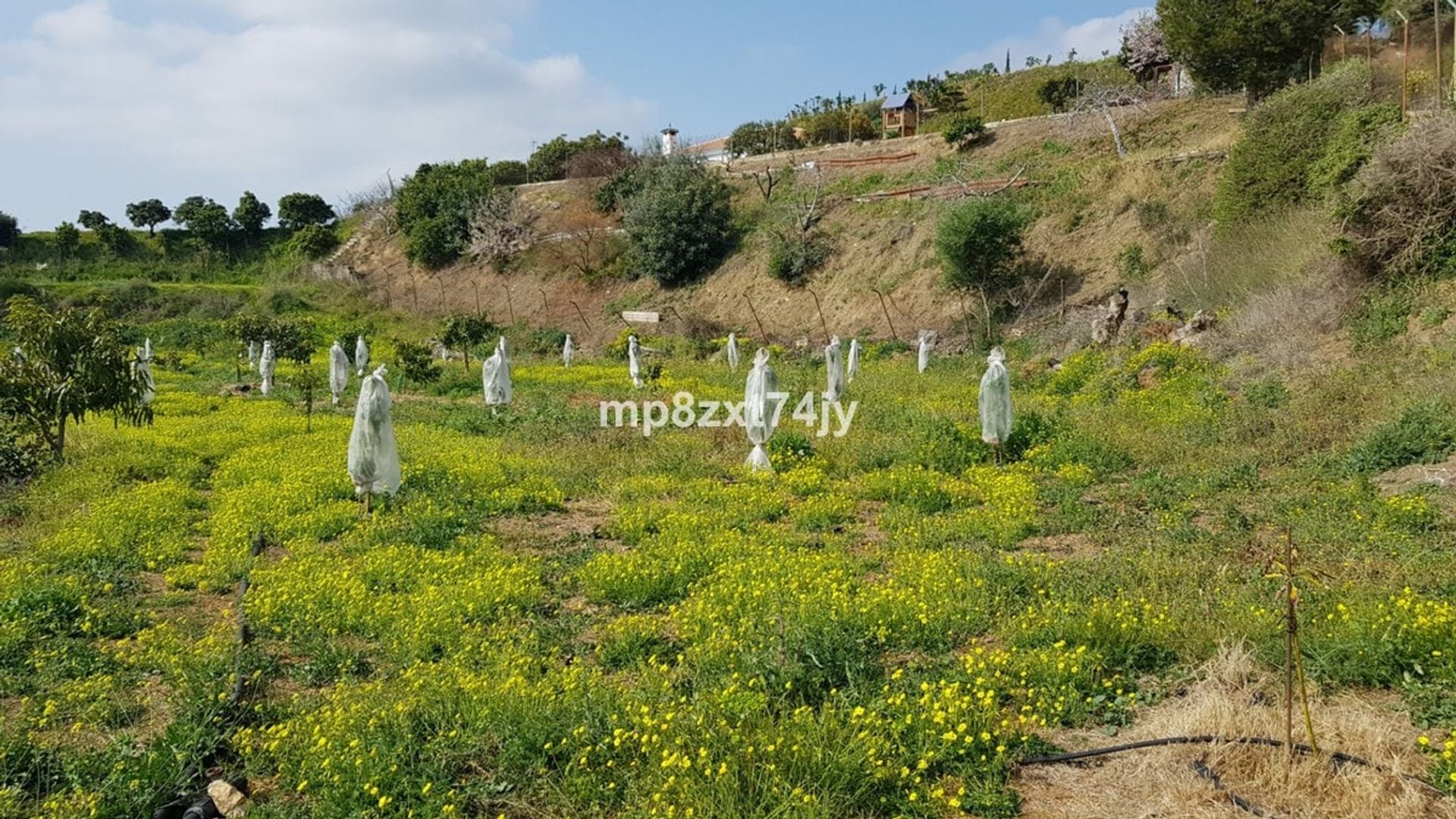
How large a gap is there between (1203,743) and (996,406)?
24.0ft

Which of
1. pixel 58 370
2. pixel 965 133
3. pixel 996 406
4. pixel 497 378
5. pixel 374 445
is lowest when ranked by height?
pixel 996 406

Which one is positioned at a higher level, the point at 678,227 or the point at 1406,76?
the point at 1406,76

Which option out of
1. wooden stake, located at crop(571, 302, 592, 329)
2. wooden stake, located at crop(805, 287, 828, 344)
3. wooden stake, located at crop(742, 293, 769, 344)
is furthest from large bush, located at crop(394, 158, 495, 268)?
wooden stake, located at crop(805, 287, 828, 344)

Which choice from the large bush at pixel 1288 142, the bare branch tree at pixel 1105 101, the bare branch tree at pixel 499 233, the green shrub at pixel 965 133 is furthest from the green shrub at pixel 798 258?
the bare branch tree at pixel 499 233

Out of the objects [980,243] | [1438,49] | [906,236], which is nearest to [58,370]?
[980,243]

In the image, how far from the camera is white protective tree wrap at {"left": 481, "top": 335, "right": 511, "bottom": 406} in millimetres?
16094

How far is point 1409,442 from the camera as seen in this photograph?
361 inches

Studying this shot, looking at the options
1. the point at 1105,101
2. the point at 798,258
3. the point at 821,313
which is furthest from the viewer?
the point at 798,258

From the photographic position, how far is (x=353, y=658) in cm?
557

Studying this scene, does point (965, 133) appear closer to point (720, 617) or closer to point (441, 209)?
point (441, 209)

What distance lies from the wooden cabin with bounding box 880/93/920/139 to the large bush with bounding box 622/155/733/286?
10.1 m

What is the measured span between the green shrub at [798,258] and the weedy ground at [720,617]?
2058 cm

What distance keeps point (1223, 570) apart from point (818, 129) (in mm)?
40837

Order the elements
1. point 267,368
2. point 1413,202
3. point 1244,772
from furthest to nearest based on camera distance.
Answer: point 267,368, point 1413,202, point 1244,772
